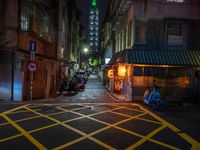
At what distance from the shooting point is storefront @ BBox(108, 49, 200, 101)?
21.8 metres

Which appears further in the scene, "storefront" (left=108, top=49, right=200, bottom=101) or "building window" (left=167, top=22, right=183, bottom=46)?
"building window" (left=167, top=22, right=183, bottom=46)

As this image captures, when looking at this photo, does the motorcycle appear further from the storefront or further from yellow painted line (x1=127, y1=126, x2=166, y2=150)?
yellow painted line (x1=127, y1=126, x2=166, y2=150)

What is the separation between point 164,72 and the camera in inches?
902

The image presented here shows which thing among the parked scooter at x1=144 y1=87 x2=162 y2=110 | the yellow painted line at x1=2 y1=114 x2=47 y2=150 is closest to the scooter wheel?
the parked scooter at x1=144 y1=87 x2=162 y2=110

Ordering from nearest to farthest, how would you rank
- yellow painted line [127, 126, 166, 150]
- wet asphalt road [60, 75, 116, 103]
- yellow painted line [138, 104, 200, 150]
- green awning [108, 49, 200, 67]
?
yellow painted line [127, 126, 166, 150]
yellow painted line [138, 104, 200, 150]
green awning [108, 49, 200, 67]
wet asphalt road [60, 75, 116, 103]

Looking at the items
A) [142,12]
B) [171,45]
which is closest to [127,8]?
[142,12]

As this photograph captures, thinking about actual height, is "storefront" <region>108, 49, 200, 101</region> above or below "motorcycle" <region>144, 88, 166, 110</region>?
above

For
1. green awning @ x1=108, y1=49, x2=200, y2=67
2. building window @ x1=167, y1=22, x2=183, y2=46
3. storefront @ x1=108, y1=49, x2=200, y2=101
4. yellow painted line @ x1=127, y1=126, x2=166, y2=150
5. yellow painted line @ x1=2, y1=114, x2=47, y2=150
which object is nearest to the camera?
yellow painted line @ x1=2, y1=114, x2=47, y2=150

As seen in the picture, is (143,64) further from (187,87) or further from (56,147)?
(56,147)

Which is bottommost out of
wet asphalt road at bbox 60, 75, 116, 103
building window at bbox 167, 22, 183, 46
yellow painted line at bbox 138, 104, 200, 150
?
yellow painted line at bbox 138, 104, 200, 150

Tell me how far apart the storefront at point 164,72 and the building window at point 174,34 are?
52.6 inches

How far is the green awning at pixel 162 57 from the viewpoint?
70.5 ft

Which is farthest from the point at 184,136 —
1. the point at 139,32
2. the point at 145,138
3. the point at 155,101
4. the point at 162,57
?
the point at 139,32


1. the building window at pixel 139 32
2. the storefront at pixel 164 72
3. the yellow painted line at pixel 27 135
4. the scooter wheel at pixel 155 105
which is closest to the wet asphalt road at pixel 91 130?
the yellow painted line at pixel 27 135
